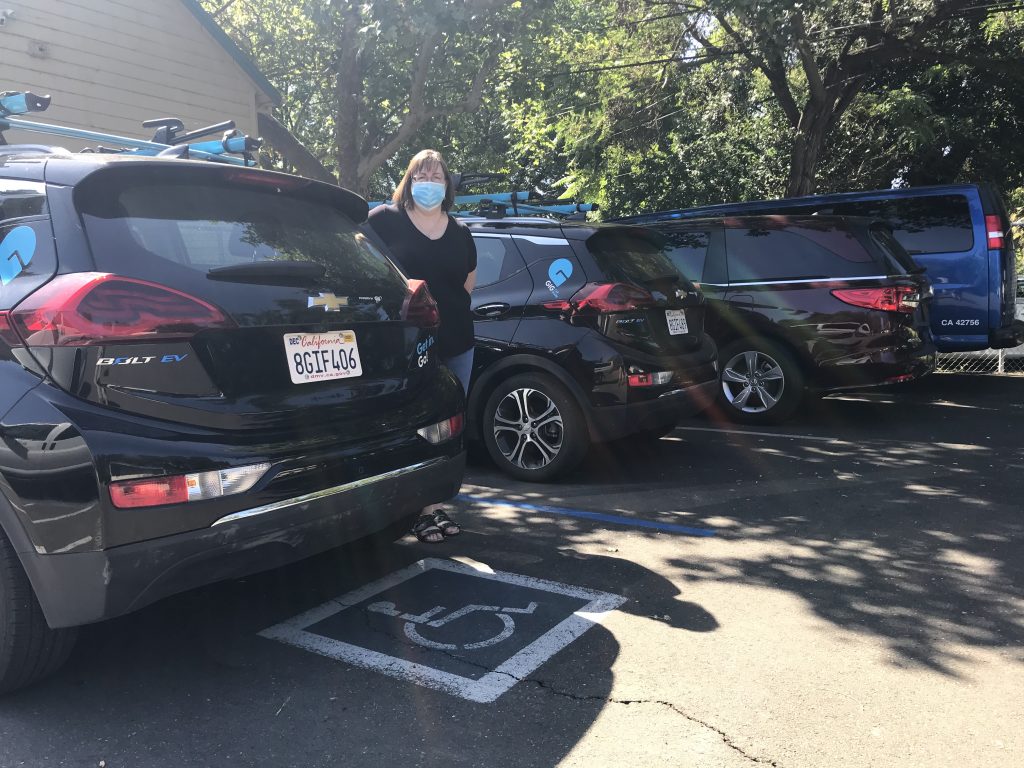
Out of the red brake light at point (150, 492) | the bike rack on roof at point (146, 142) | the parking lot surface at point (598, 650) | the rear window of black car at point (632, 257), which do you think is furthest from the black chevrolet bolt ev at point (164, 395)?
the rear window of black car at point (632, 257)

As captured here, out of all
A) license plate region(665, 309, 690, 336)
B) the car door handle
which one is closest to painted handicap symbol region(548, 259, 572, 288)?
the car door handle

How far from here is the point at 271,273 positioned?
10.3 feet

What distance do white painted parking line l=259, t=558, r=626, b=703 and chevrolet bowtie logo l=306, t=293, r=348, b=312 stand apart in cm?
129

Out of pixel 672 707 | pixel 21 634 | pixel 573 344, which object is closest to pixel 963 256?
pixel 573 344

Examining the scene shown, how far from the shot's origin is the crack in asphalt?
2.60 m

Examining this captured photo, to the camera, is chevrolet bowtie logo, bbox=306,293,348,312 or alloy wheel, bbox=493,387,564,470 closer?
chevrolet bowtie logo, bbox=306,293,348,312

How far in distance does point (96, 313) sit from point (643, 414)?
362 cm

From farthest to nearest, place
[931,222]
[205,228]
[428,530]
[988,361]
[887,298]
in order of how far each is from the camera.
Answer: [988,361] < [931,222] < [887,298] < [428,530] < [205,228]

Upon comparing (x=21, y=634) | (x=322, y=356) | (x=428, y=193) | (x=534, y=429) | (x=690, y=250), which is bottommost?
(x=21, y=634)

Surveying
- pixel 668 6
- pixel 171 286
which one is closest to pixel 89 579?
pixel 171 286

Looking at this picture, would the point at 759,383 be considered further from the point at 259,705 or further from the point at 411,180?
the point at 259,705

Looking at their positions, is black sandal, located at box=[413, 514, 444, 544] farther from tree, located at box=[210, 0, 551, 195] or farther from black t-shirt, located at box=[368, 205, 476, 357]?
tree, located at box=[210, 0, 551, 195]

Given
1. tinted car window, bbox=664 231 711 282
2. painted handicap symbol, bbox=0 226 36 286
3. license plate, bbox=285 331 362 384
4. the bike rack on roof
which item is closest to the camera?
painted handicap symbol, bbox=0 226 36 286

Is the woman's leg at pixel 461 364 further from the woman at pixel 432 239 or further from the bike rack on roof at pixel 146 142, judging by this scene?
the bike rack on roof at pixel 146 142
